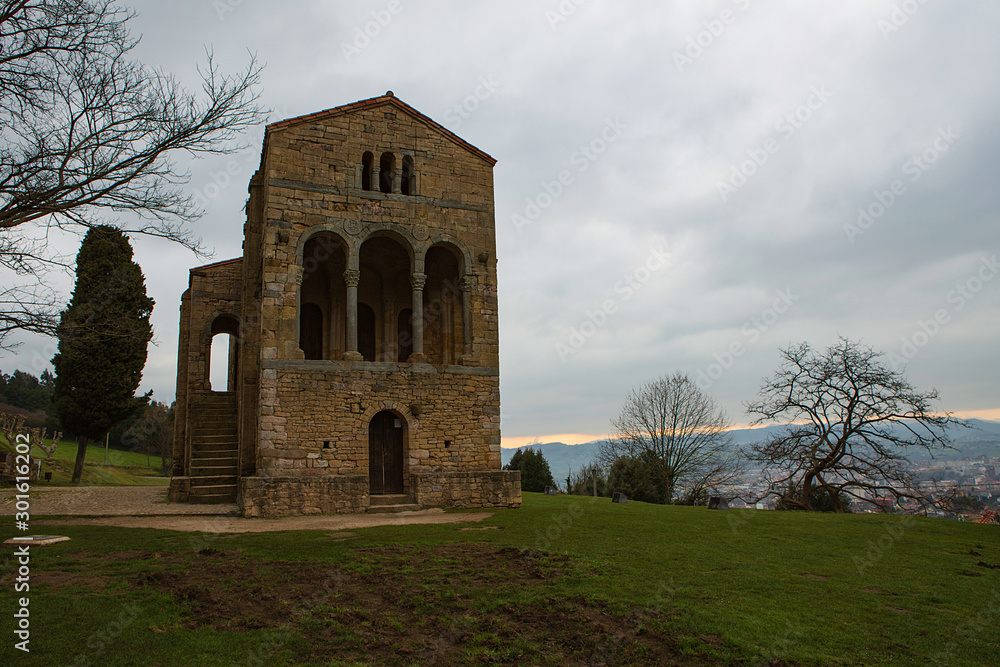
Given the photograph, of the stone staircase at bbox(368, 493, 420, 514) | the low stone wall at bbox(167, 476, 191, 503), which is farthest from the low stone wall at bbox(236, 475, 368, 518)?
the low stone wall at bbox(167, 476, 191, 503)

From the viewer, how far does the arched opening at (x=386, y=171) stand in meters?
17.8

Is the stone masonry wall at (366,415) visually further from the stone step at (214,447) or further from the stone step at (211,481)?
the stone step at (214,447)

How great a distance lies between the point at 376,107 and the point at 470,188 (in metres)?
3.58

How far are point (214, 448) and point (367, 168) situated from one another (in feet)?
31.6

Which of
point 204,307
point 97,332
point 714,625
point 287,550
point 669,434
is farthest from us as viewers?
point 669,434

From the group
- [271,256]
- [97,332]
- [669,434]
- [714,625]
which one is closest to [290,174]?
[271,256]

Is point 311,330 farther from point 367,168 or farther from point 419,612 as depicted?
Result: point 419,612

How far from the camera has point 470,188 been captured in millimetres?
18391

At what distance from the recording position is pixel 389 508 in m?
15.5

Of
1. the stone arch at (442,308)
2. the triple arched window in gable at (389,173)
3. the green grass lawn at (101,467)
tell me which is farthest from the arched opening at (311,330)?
the green grass lawn at (101,467)

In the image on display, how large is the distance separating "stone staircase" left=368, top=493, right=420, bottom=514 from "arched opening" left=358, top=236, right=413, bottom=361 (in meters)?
5.39

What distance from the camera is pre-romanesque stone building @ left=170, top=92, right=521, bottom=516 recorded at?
15195mm

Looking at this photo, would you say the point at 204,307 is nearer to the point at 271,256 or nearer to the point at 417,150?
the point at 271,256

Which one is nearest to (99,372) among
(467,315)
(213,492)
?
(213,492)
